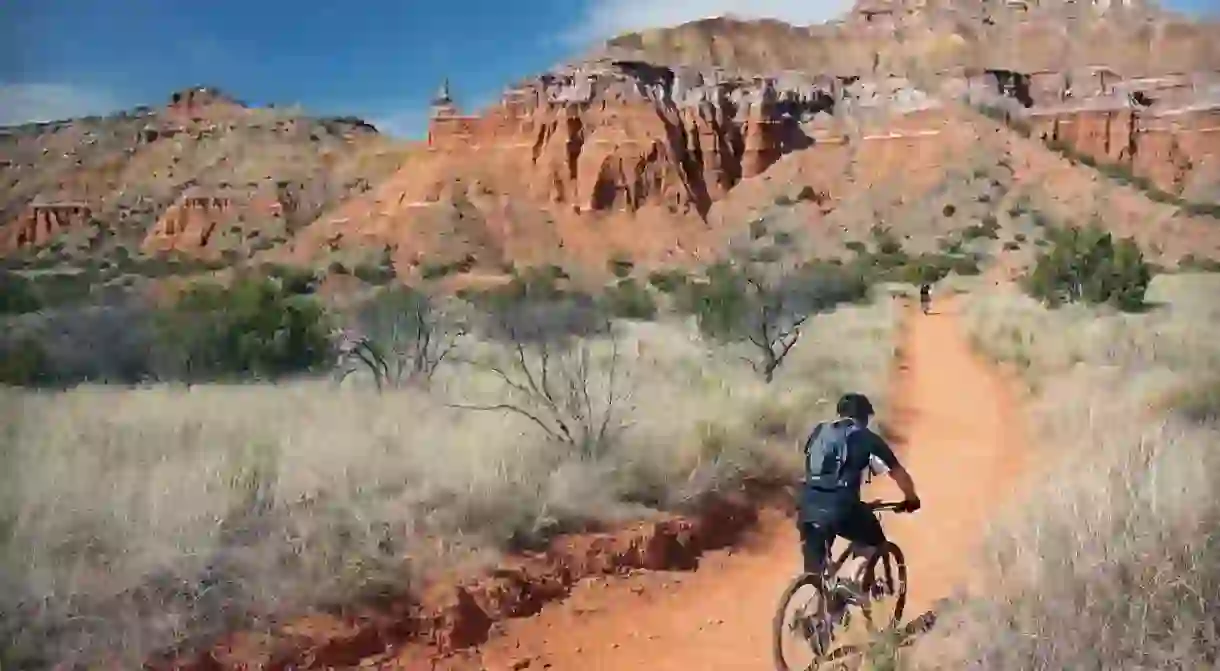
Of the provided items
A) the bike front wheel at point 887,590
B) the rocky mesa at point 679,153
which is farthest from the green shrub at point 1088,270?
the bike front wheel at point 887,590

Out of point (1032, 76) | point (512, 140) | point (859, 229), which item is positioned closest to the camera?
point (859, 229)

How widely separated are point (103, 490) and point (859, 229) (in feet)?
51.8

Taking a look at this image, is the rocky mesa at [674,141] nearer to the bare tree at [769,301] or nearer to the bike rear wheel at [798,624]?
the bare tree at [769,301]

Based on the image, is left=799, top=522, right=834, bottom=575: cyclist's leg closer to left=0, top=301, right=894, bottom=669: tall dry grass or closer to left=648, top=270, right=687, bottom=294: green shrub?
left=0, top=301, right=894, bottom=669: tall dry grass

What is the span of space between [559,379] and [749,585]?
117 inches

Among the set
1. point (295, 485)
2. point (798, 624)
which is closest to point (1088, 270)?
point (798, 624)

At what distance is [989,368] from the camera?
26.0ft

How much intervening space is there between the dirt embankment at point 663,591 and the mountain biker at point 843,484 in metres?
0.60

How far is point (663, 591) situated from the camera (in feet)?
19.2

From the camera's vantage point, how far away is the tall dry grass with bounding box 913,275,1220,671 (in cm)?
374

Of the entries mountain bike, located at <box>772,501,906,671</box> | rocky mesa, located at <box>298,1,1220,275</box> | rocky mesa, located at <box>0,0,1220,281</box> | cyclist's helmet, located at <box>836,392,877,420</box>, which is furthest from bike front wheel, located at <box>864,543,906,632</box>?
rocky mesa, located at <box>298,1,1220,275</box>

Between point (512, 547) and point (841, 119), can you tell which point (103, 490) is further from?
point (841, 119)

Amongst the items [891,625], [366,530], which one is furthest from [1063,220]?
[366,530]

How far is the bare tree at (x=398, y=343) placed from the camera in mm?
9883
